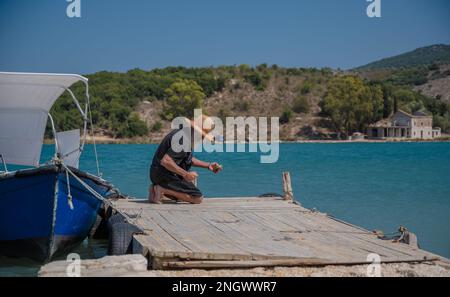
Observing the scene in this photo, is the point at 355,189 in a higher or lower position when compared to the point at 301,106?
lower

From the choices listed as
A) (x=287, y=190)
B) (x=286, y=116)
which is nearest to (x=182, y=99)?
(x=286, y=116)

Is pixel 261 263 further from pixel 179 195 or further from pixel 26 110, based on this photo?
pixel 26 110

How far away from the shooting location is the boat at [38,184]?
29.4 feet

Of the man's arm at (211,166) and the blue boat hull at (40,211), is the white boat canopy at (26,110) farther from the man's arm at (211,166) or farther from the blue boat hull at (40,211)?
the man's arm at (211,166)

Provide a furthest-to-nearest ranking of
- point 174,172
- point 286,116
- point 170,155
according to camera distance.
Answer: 1. point 286,116
2. point 174,172
3. point 170,155

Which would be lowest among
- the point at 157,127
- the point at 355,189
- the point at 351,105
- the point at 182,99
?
the point at 355,189

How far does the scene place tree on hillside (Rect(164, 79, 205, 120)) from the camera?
83312 mm

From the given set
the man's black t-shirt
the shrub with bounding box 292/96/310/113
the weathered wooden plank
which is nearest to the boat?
the man's black t-shirt

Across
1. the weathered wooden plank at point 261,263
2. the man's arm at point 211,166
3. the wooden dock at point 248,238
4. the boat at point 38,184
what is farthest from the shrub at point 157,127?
the weathered wooden plank at point 261,263

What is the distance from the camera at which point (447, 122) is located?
9175 cm

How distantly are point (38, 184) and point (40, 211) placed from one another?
41 centimetres

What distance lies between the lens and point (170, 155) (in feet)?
34.4

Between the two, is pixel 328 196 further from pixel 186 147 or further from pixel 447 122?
pixel 447 122

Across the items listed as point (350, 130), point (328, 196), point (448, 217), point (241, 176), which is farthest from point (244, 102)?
point (448, 217)
